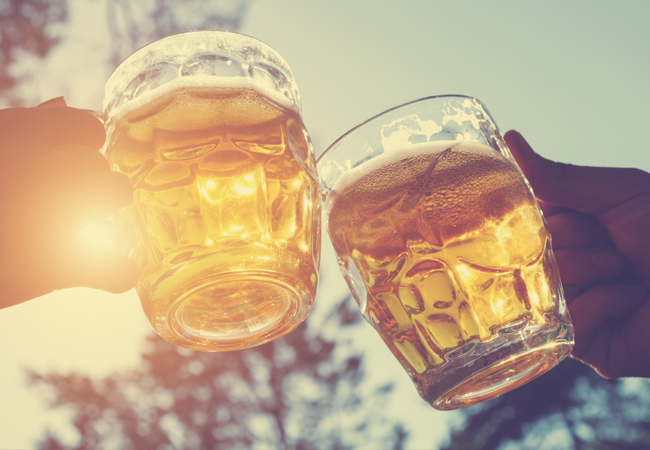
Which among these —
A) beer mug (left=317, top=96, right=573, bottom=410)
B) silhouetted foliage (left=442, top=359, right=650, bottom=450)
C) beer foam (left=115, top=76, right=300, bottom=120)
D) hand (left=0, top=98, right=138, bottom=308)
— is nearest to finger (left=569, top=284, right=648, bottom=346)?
beer mug (left=317, top=96, right=573, bottom=410)

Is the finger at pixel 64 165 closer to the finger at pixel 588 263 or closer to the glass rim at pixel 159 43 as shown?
the glass rim at pixel 159 43

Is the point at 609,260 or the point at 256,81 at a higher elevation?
the point at 256,81

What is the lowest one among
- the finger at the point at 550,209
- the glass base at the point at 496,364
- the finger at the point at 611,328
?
the finger at the point at 611,328

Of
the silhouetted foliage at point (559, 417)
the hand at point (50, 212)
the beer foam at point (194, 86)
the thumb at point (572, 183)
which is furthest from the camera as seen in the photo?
the silhouetted foliage at point (559, 417)

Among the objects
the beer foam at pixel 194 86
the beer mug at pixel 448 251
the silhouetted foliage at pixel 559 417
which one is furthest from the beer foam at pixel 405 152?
the silhouetted foliage at pixel 559 417

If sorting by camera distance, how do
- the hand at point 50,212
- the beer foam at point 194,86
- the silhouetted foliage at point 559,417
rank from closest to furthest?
the hand at point 50,212, the beer foam at point 194,86, the silhouetted foliage at point 559,417

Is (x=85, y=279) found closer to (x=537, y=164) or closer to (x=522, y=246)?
(x=522, y=246)

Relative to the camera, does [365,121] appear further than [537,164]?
No

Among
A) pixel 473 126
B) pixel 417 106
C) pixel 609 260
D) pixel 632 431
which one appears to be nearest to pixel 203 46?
pixel 417 106
